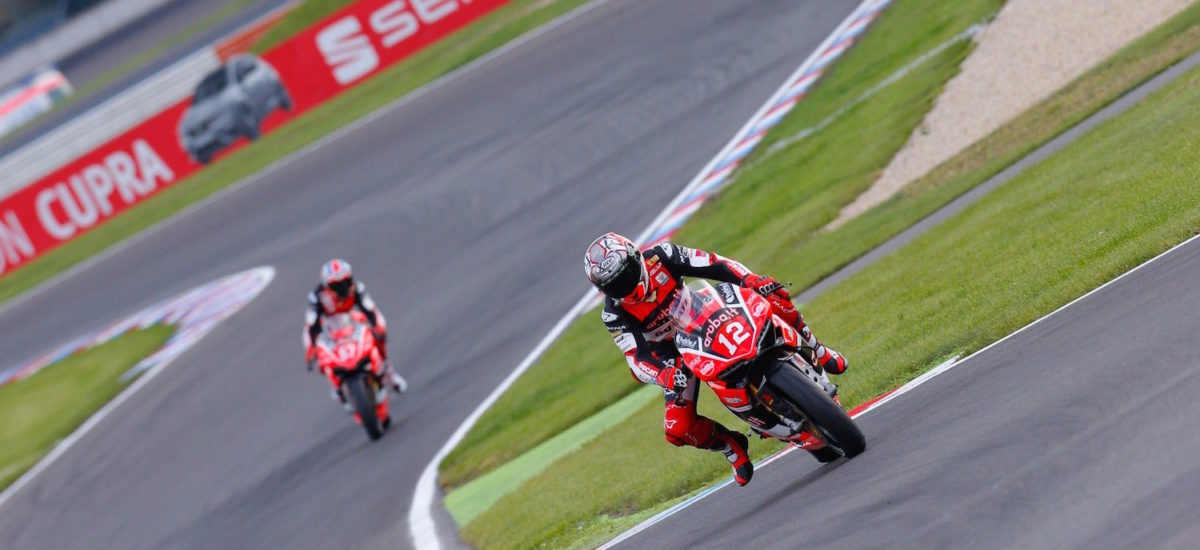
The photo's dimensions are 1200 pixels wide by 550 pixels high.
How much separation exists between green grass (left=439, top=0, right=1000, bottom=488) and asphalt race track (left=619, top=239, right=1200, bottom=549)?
544 centimetres

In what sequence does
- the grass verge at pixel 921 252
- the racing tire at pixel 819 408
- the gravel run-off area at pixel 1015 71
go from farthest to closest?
the gravel run-off area at pixel 1015 71
the grass verge at pixel 921 252
the racing tire at pixel 819 408

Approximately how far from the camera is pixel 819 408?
7.24m

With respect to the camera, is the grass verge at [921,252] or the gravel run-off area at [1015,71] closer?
the grass verge at [921,252]

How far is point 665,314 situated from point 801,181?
31.4ft

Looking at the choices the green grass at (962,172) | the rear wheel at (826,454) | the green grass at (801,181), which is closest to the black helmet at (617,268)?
the rear wheel at (826,454)

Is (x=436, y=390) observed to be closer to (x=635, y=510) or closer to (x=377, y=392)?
(x=377, y=392)

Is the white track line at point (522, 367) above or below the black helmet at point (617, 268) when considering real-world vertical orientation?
below

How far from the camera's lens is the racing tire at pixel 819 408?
7254mm

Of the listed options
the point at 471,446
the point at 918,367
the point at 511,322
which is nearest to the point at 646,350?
the point at 918,367

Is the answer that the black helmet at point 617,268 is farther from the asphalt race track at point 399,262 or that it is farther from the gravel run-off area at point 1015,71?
the gravel run-off area at point 1015,71

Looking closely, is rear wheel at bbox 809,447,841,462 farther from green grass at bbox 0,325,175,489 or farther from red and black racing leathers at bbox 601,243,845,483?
green grass at bbox 0,325,175,489

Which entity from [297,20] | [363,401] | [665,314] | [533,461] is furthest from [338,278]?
[297,20]

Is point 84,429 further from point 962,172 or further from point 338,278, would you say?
point 962,172

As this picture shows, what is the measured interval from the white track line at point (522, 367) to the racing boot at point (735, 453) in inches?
139
